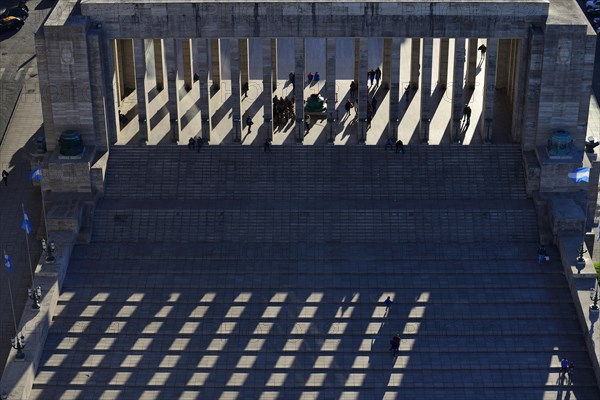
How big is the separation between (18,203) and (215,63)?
19.9m

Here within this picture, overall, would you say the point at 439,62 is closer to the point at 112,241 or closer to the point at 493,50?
the point at 493,50

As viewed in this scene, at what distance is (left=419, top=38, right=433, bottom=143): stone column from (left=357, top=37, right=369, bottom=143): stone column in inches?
170

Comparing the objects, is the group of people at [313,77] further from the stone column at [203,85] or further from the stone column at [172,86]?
the stone column at [172,86]

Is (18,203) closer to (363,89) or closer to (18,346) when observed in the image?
(18,346)

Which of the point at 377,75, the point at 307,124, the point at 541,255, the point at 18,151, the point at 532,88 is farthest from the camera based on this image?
the point at 377,75

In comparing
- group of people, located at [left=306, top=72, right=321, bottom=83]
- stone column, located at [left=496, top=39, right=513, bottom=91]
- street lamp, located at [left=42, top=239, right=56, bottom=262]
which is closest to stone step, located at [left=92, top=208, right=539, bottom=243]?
street lamp, located at [left=42, top=239, right=56, bottom=262]

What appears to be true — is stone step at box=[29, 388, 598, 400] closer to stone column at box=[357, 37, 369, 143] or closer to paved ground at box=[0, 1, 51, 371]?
paved ground at box=[0, 1, 51, 371]

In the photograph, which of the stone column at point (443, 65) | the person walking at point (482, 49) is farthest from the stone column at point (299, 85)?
the person walking at point (482, 49)

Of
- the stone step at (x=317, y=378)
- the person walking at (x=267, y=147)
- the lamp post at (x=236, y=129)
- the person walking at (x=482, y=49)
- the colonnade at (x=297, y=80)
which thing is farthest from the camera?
the person walking at (x=482, y=49)

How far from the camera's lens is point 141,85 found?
119625mm

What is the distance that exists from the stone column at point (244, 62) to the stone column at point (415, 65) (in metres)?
13.7

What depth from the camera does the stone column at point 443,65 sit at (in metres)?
128

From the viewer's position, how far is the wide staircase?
348ft

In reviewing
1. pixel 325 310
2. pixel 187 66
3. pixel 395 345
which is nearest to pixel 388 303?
pixel 395 345
